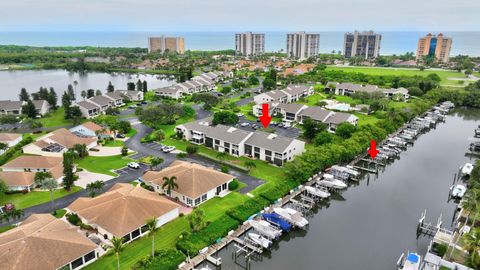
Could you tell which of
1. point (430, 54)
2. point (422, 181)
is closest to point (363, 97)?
point (422, 181)

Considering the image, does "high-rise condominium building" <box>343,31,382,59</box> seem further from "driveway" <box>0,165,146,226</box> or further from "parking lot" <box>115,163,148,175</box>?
"driveway" <box>0,165,146,226</box>

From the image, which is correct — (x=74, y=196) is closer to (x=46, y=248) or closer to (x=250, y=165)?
(x=46, y=248)

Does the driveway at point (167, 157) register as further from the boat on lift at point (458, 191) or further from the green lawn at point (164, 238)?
the boat on lift at point (458, 191)

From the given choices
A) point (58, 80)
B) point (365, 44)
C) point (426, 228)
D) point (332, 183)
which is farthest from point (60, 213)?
point (365, 44)

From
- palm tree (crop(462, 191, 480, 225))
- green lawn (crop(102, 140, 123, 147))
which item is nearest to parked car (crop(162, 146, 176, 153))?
green lawn (crop(102, 140, 123, 147))

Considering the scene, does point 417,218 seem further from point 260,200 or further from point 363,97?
point 363,97
